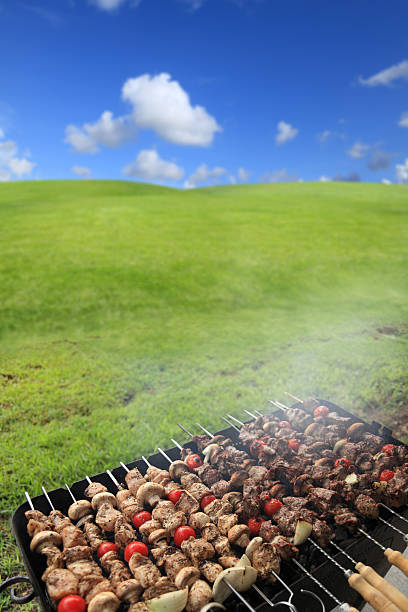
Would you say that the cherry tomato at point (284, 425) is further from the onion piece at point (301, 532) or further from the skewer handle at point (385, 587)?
the skewer handle at point (385, 587)

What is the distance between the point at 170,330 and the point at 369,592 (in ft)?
24.1

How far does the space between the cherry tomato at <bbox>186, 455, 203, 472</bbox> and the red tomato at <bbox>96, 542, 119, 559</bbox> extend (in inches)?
30.9

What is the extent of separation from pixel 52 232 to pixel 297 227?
39.7 ft

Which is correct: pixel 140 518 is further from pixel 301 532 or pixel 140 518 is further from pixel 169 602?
pixel 301 532

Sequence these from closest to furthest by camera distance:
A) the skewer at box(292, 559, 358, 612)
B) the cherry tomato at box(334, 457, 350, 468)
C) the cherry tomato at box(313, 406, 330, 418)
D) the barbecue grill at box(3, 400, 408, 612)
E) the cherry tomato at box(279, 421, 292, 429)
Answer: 1. the skewer at box(292, 559, 358, 612)
2. the barbecue grill at box(3, 400, 408, 612)
3. the cherry tomato at box(334, 457, 350, 468)
4. the cherry tomato at box(279, 421, 292, 429)
5. the cherry tomato at box(313, 406, 330, 418)

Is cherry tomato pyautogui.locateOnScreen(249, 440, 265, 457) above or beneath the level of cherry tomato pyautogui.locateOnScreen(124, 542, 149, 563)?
above

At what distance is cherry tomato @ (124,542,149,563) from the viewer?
2.21 metres

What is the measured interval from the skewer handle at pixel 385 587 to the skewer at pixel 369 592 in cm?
2

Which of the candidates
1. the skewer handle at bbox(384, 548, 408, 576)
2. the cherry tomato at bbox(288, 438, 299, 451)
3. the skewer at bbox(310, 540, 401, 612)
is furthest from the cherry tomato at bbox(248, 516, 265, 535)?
the cherry tomato at bbox(288, 438, 299, 451)

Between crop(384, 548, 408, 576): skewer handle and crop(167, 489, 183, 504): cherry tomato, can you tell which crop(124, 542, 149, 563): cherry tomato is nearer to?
crop(167, 489, 183, 504): cherry tomato

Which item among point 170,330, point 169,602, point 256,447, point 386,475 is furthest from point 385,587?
point 170,330

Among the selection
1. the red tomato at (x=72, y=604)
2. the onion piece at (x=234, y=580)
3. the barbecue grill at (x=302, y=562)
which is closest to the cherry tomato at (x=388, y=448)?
the barbecue grill at (x=302, y=562)

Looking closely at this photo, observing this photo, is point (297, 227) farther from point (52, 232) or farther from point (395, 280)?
point (52, 232)

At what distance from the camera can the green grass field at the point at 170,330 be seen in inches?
203
